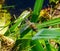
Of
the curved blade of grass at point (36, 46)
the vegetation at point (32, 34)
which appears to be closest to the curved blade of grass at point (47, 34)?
the vegetation at point (32, 34)

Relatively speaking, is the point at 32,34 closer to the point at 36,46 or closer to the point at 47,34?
the point at 36,46

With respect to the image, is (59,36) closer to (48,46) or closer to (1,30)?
(48,46)

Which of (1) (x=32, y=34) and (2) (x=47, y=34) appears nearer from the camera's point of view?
(2) (x=47, y=34)

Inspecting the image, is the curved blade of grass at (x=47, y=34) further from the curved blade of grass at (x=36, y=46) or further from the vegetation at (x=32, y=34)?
the curved blade of grass at (x=36, y=46)

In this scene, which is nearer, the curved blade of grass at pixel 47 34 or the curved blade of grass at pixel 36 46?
the curved blade of grass at pixel 47 34

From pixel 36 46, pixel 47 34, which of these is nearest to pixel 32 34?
pixel 36 46

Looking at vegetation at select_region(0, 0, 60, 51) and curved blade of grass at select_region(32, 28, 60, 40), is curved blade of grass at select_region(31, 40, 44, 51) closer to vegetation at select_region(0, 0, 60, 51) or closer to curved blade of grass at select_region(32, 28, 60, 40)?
vegetation at select_region(0, 0, 60, 51)

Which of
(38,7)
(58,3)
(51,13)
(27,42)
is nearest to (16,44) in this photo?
(27,42)

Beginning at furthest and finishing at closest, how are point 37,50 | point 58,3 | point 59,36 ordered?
point 58,3 → point 37,50 → point 59,36

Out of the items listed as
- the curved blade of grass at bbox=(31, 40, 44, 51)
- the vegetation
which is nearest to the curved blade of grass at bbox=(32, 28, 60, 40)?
the vegetation

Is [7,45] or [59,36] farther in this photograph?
[7,45]

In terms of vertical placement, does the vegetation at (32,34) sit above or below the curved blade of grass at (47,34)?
below
